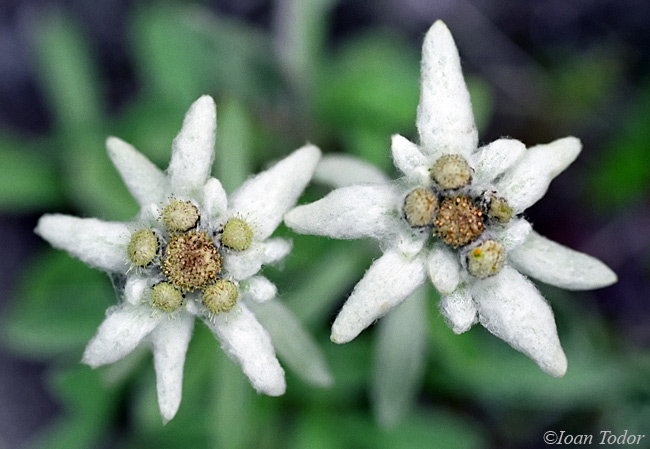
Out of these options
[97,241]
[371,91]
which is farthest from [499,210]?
[371,91]

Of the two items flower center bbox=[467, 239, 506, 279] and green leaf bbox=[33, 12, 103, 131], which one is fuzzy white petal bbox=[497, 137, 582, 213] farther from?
green leaf bbox=[33, 12, 103, 131]

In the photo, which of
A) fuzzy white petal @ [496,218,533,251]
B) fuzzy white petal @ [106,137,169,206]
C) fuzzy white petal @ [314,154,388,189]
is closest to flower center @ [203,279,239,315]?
fuzzy white petal @ [106,137,169,206]

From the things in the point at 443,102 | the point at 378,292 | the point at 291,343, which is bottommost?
the point at 291,343

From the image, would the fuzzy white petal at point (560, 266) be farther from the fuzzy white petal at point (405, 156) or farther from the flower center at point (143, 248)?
the flower center at point (143, 248)

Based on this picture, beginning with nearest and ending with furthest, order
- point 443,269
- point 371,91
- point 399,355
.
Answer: point 443,269
point 399,355
point 371,91

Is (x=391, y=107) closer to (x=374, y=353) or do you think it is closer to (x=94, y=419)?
(x=374, y=353)

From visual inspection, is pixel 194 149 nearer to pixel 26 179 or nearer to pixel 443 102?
pixel 443 102
